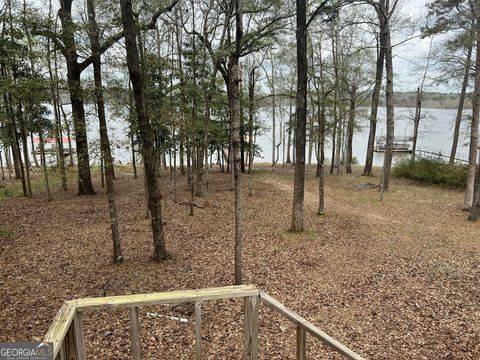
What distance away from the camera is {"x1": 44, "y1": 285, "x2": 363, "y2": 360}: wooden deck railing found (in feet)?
7.59

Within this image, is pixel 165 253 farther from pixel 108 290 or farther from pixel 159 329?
pixel 159 329

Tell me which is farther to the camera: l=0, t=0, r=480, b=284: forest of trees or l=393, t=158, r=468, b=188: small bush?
l=393, t=158, r=468, b=188: small bush

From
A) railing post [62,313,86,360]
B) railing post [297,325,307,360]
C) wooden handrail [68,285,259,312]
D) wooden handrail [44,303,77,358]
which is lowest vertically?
railing post [297,325,307,360]

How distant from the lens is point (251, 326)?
2961 millimetres

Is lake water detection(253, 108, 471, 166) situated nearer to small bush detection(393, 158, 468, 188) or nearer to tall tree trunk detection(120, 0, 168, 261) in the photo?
small bush detection(393, 158, 468, 188)

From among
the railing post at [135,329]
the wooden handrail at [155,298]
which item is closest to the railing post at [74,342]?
the wooden handrail at [155,298]

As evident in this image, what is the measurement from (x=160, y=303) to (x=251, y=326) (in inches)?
36.8

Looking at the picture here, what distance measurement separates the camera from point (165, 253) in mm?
7223

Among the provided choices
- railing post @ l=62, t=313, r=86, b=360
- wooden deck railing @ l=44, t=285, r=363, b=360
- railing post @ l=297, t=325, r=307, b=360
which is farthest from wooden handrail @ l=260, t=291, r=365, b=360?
railing post @ l=62, t=313, r=86, b=360

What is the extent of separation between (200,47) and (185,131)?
15.9 ft

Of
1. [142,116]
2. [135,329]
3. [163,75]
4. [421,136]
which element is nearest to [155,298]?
[135,329]

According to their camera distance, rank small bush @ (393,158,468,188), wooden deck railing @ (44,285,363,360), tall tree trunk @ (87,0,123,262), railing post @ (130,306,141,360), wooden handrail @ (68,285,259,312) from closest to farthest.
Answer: wooden deck railing @ (44,285,363,360), wooden handrail @ (68,285,259,312), railing post @ (130,306,141,360), tall tree trunk @ (87,0,123,262), small bush @ (393,158,468,188)

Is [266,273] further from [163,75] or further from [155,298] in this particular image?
[163,75]

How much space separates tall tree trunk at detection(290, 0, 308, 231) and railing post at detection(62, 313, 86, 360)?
7158 millimetres
